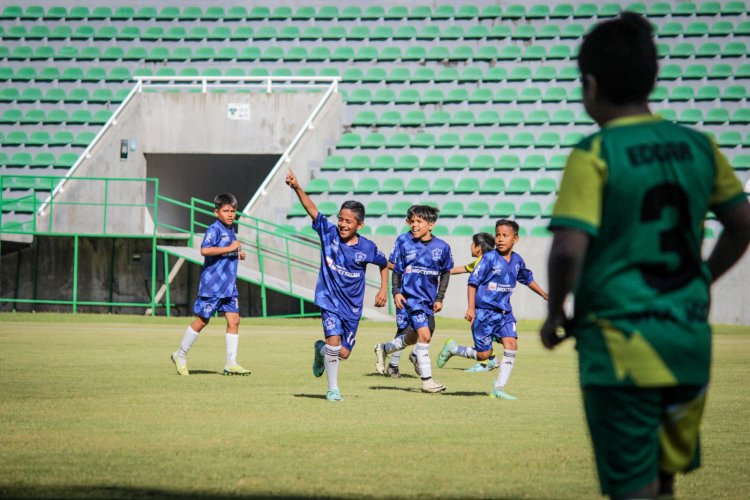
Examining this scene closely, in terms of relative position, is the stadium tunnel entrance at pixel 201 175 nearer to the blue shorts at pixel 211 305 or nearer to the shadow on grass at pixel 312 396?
the blue shorts at pixel 211 305

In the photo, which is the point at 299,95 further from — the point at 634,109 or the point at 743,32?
the point at 634,109

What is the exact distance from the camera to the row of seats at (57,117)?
30016mm

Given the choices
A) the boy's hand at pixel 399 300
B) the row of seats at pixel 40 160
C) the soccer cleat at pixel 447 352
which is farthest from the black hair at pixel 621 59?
the row of seats at pixel 40 160

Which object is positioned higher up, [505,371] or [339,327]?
[339,327]

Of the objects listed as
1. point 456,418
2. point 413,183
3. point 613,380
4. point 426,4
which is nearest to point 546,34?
point 426,4

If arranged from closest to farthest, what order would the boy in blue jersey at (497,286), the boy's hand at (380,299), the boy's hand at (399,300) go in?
the boy's hand at (380,299), the boy's hand at (399,300), the boy in blue jersey at (497,286)

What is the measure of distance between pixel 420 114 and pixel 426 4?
5.02m

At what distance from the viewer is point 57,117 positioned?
30203mm

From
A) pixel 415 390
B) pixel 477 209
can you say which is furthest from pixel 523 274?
pixel 477 209

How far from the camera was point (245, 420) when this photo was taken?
8125mm

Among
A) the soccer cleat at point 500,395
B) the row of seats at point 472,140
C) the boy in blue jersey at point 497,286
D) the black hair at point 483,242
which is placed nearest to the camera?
the soccer cleat at point 500,395

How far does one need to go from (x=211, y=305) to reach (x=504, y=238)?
333 centimetres

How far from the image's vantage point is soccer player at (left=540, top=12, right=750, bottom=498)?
3.18 meters

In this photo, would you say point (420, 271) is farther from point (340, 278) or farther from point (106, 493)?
point (106, 493)
